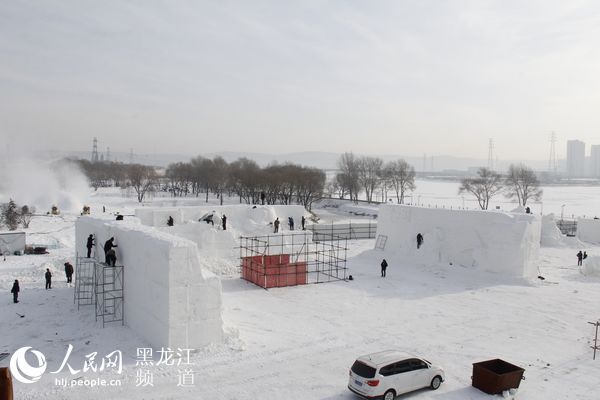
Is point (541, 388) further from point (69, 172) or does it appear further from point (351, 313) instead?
point (69, 172)

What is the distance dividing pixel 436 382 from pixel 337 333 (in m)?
4.94

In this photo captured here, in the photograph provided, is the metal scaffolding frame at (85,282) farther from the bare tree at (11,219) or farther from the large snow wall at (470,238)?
the bare tree at (11,219)

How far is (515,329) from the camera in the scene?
18422 millimetres

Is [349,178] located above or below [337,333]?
above

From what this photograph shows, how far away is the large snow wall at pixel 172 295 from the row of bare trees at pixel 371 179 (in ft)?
223

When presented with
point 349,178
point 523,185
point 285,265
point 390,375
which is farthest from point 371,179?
point 390,375

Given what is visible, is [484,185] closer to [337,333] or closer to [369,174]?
[369,174]

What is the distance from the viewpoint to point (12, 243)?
3003cm

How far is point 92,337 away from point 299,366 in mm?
7028

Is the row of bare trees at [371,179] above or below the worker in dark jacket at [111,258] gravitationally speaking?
above

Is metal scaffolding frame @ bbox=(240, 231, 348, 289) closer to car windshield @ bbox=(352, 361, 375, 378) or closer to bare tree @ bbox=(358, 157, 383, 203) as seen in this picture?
car windshield @ bbox=(352, 361, 375, 378)

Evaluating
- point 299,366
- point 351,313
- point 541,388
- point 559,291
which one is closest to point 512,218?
point 559,291

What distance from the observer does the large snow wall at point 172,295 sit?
14555 millimetres

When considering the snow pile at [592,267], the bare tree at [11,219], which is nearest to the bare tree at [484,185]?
the snow pile at [592,267]
